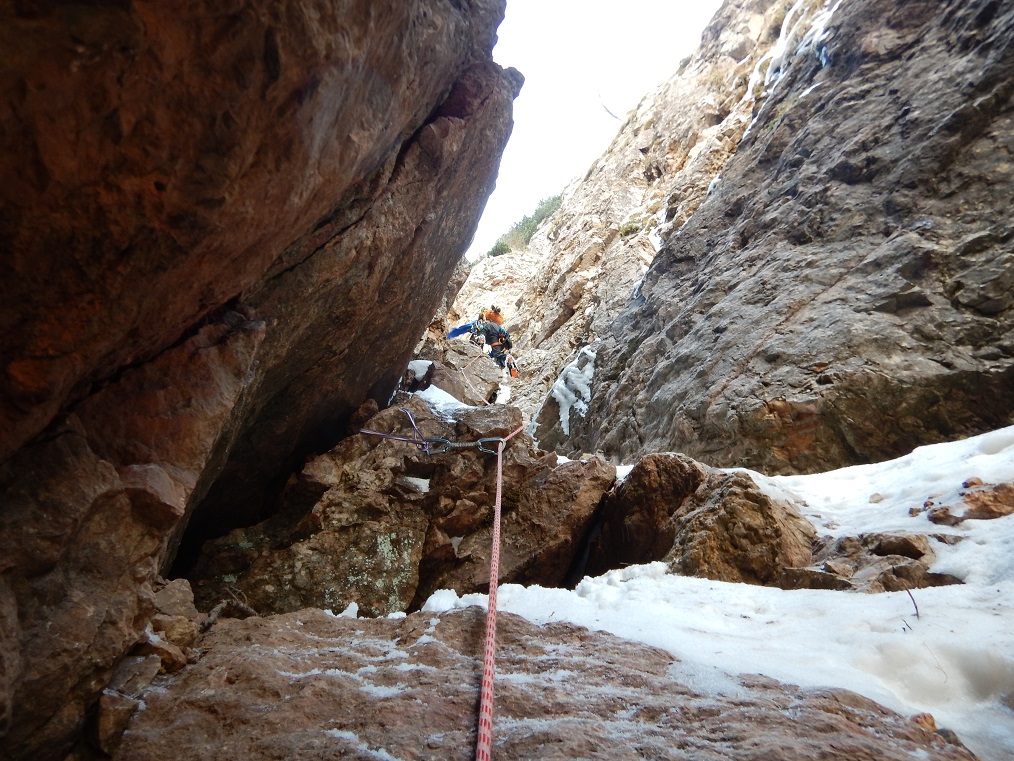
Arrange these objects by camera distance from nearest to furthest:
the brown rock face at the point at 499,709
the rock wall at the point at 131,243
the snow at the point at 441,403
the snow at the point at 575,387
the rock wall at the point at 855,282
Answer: the rock wall at the point at 131,243 < the brown rock face at the point at 499,709 < the rock wall at the point at 855,282 < the snow at the point at 441,403 < the snow at the point at 575,387

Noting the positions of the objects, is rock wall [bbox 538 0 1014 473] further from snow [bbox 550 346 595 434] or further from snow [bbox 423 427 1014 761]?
snow [bbox 423 427 1014 761]

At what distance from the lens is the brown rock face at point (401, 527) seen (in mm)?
5164

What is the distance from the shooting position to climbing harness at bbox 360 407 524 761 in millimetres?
1928

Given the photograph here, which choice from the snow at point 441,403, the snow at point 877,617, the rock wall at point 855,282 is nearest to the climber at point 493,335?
the rock wall at point 855,282

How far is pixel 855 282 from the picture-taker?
768 cm

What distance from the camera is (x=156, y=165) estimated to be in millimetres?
1774

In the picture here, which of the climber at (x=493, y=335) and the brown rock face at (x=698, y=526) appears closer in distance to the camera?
the brown rock face at (x=698, y=526)

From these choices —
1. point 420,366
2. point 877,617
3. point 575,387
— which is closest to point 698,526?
point 877,617

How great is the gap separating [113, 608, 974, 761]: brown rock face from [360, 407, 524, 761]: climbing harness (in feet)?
0.34

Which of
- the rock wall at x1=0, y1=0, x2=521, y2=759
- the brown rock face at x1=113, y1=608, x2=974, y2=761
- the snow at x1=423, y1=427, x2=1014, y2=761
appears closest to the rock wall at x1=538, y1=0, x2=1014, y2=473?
the snow at x1=423, y1=427, x2=1014, y2=761

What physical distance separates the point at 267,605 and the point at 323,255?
10.5 ft

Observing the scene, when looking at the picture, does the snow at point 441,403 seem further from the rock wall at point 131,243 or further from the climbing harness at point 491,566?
the rock wall at point 131,243

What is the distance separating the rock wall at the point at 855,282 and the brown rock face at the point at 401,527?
272 centimetres

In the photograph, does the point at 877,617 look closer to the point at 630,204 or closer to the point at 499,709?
the point at 499,709
